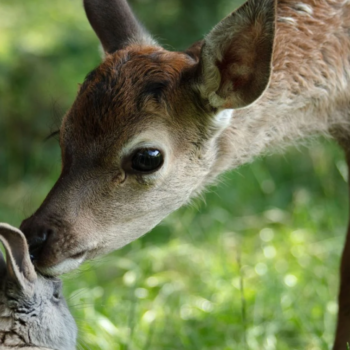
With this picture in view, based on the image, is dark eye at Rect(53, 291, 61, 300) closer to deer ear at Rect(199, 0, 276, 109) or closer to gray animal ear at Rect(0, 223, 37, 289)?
gray animal ear at Rect(0, 223, 37, 289)

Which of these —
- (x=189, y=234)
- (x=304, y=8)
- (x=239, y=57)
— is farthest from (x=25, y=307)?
(x=189, y=234)

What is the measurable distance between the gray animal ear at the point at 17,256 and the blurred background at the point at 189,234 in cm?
98

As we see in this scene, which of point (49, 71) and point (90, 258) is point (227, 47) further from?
point (49, 71)

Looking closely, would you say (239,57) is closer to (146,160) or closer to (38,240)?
(146,160)

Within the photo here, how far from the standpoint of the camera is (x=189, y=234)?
7.09 meters

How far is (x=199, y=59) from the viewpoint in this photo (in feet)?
13.6

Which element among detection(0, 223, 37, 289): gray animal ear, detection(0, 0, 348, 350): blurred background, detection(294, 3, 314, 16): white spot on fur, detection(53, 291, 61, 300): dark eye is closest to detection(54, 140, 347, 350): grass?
detection(0, 0, 348, 350): blurred background

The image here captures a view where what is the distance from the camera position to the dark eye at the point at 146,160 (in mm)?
4020

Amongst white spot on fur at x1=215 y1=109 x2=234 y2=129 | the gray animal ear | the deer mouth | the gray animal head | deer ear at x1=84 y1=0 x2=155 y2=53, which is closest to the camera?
the gray animal ear

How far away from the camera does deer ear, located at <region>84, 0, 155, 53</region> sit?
4.79m

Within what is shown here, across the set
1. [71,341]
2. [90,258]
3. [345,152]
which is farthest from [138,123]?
[345,152]

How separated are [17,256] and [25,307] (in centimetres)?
25

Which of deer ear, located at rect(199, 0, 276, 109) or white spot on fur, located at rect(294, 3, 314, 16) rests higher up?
deer ear, located at rect(199, 0, 276, 109)

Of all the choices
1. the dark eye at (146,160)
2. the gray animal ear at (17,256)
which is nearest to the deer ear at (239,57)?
the dark eye at (146,160)
